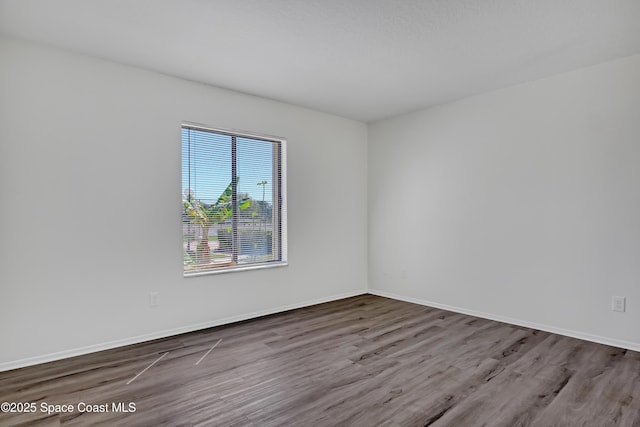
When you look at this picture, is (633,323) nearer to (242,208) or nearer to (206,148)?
(242,208)

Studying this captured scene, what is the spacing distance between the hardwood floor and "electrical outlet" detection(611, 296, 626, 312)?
36 cm

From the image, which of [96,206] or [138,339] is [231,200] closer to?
[96,206]

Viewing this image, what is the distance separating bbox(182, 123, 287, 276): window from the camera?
364cm

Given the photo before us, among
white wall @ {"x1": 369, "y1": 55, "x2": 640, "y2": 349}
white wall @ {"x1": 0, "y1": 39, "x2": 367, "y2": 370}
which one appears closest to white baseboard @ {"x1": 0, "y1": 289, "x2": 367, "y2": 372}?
white wall @ {"x1": 0, "y1": 39, "x2": 367, "y2": 370}

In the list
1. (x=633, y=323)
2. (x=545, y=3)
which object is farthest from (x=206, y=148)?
(x=633, y=323)

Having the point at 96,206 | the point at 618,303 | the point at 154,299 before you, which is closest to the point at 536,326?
the point at 618,303

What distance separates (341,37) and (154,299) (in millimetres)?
2881

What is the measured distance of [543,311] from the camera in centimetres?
349

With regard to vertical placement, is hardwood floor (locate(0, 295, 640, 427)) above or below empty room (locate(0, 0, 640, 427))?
below

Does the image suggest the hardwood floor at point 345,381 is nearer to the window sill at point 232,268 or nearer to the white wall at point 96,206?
the white wall at point 96,206

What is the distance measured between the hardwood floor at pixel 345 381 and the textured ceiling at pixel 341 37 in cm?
256

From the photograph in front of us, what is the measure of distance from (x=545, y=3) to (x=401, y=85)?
158cm

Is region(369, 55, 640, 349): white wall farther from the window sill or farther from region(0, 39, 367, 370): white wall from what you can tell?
region(0, 39, 367, 370): white wall

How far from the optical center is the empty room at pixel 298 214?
2.29 meters
